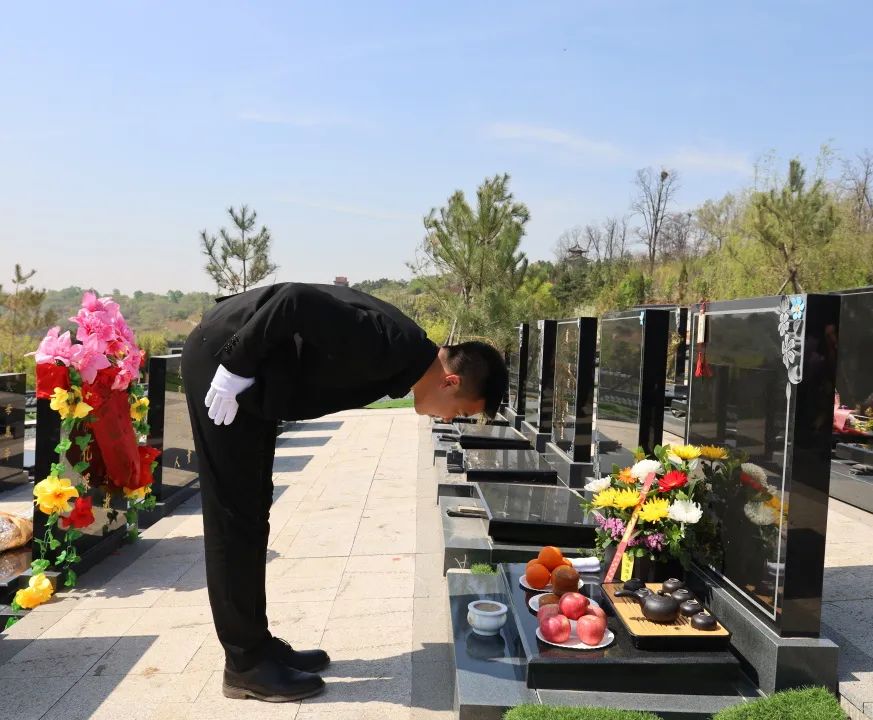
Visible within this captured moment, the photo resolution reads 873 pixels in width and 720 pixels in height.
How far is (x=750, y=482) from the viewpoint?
2859mm

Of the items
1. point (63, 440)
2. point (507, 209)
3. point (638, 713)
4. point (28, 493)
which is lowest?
point (28, 493)

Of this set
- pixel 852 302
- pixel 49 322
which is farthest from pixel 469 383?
pixel 49 322

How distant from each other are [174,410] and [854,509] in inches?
201

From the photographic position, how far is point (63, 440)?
4.00 metres

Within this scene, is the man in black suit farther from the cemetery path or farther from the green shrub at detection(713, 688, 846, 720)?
the green shrub at detection(713, 688, 846, 720)

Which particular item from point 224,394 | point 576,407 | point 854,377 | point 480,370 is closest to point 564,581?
point 480,370

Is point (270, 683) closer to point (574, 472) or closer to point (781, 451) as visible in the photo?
point (781, 451)

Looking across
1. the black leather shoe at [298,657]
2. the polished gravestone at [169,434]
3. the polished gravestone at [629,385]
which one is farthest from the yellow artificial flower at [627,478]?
the polished gravestone at [169,434]

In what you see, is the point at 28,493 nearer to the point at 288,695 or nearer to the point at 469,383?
the point at 288,695

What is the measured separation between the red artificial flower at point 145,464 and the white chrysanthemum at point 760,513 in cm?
340

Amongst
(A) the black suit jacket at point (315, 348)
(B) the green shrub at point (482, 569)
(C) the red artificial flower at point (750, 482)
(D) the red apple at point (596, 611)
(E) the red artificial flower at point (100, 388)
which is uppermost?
(A) the black suit jacket at point (315, 348)

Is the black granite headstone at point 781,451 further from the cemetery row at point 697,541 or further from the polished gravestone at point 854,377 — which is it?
the polished gravestone at point 854,377

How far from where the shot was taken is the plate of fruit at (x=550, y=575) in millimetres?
3020

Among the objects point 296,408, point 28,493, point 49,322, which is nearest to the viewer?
point 296,408
